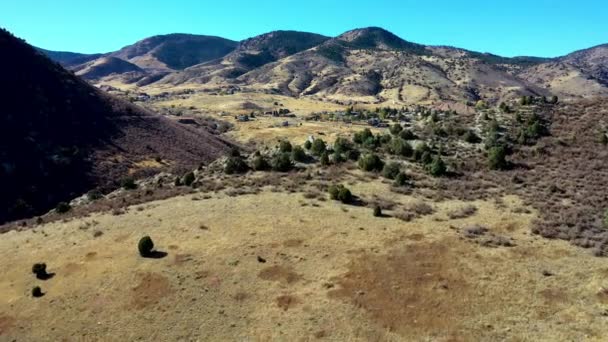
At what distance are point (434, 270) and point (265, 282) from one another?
12.2 meters

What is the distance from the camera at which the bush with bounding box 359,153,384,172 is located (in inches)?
2381

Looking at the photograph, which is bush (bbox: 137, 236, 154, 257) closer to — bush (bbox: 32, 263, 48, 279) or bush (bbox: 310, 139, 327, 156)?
bush (bbox: 32, 263, 48, 279)

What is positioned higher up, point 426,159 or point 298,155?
point 426,159

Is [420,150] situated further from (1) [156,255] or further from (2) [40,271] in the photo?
(2) [40,271]

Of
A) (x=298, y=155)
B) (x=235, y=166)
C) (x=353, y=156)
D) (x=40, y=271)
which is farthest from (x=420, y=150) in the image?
(x=40, y=271)

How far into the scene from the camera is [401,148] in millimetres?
66000

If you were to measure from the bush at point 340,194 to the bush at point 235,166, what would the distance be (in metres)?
15.6

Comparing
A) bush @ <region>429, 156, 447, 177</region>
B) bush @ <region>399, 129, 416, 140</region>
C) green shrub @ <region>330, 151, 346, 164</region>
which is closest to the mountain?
green shrub @ <region>330, 151, 346, 164</region>

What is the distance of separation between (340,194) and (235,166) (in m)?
18.0

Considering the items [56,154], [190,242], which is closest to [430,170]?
[190,242]

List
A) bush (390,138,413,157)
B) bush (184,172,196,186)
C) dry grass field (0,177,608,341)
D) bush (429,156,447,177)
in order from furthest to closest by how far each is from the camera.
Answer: bush (390,138,413,157) < bush (184,172,196,186) < bush (429,156,447,177) < dry grass field (0,177,608,341)

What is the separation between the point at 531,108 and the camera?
81.6 meters

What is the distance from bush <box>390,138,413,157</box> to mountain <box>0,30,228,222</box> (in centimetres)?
5010

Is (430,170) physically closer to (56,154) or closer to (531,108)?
(531,108)
